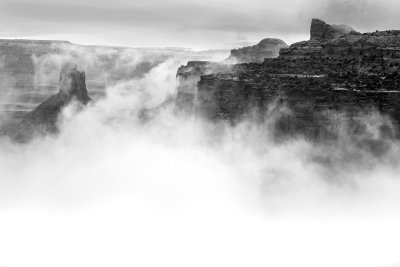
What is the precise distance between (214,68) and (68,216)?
35.1 m

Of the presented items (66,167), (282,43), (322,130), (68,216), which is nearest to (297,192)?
(322,130)

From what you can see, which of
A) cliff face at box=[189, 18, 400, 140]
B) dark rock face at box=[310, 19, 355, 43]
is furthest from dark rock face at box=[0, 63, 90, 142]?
cliff face at box=[189, 18, 400, 140]

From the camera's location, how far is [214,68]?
108438mm

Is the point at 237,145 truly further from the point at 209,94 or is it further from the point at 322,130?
the point at 322,130

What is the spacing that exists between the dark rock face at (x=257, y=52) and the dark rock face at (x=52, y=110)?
147 ft

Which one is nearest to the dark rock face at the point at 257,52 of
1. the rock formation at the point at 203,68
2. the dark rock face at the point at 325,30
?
the rock formation at the point at 203,68

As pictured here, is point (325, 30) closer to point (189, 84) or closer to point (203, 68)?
point (203, 68)

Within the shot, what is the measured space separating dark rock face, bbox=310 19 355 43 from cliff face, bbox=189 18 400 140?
973 centimetres

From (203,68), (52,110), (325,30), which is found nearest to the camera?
(325,30)

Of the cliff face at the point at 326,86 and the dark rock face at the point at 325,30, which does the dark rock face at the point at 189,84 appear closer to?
the dark rock face at the point at 325,30

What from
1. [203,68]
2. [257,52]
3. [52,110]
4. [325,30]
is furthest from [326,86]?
[52,110]

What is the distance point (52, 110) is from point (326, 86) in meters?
99.4

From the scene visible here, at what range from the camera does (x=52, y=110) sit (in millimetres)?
156500

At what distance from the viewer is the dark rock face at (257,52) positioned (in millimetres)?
119000
